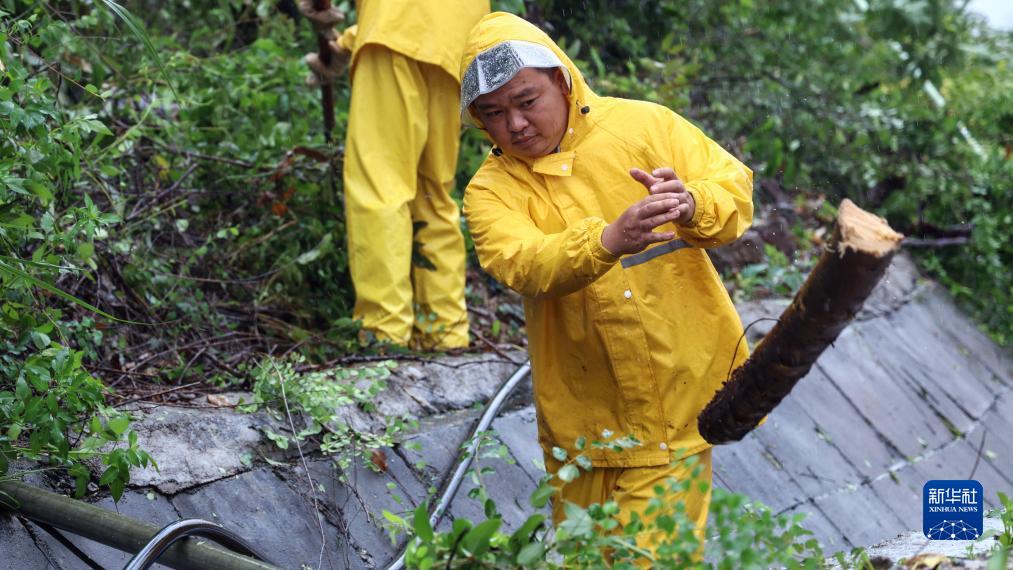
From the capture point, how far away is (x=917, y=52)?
8297 mm

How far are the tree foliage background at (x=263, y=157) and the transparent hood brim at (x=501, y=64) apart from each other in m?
0.75

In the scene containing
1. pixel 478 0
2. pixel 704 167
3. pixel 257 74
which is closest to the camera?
pixel 704 167

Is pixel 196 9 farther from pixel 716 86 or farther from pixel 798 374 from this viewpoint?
pixel 798 374

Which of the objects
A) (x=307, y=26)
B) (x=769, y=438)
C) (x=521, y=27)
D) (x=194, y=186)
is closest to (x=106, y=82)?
(x=194, y=186)

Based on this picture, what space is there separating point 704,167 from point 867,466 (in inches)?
110

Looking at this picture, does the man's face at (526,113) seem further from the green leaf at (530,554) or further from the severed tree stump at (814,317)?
the green leaf at (530,554)

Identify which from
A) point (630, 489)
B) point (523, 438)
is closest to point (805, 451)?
point (523, 438)

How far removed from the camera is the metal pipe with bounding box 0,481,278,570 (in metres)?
2.40

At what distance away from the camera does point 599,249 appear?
2.65m

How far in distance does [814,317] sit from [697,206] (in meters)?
0.45

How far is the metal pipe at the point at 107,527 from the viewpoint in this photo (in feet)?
7.88

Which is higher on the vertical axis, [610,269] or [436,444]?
[610,269]

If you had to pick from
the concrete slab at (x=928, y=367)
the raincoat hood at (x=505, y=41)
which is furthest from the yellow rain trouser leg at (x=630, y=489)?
the concrete slab at (x=928, y=367)

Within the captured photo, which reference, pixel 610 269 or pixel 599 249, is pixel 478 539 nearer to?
pixel 599 249
